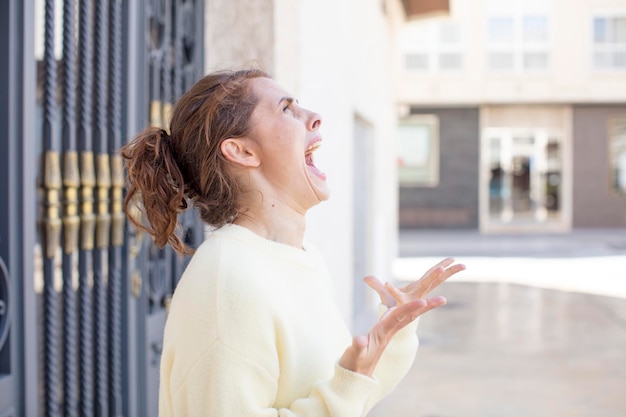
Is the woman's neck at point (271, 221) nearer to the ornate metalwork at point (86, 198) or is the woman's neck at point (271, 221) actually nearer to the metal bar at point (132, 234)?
the ornate metalwork at point (86, 198)

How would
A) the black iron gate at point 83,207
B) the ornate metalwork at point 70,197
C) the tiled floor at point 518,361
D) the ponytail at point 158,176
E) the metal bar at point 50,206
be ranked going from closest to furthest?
1. the ponytail at point 158,176
2. the black iron gate at point 83,207
3. the metal bar at point 50,206
4. the ornate metalwork at point 70,197
5. the tiled floor at point 518,361

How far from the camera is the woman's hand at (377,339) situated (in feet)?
4.28

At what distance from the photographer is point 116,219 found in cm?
302

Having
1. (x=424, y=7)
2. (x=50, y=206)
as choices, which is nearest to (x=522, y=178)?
(x=424, y=7)

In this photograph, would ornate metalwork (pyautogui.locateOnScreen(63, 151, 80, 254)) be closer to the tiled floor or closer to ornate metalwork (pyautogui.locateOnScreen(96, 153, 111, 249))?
ornate metalwork (pyautogui.locateOnScreen(96, 153, 111, 249))

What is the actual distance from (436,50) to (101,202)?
22.3 meters

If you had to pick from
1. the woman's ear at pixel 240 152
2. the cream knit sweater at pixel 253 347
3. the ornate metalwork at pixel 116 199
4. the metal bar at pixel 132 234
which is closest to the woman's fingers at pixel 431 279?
the cream knit sweater at pixel 253 347

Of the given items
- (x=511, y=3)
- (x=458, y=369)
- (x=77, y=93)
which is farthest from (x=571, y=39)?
(x=77, y=93)

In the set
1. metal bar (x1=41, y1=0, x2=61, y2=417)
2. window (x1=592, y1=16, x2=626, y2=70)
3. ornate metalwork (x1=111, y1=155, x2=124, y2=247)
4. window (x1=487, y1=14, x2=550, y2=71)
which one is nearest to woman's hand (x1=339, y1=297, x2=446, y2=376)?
metal bar (x1=41, y1=0, x2=61, y2=417)

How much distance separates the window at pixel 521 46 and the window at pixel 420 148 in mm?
2647

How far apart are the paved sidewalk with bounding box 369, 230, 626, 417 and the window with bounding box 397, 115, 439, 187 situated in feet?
30.8

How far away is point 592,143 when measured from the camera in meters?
24.2

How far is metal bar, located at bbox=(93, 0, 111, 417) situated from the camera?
290 cm

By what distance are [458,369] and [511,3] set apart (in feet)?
64.4
